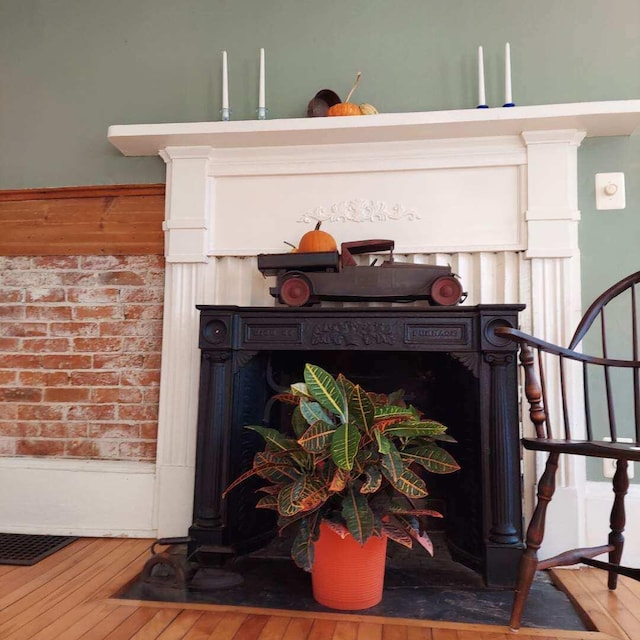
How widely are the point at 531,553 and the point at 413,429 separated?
46 centimetres

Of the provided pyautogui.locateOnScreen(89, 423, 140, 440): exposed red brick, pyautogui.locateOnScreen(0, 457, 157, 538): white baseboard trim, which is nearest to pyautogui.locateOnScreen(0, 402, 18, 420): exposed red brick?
pyautogui.locateOnScreen(0, 457, 157, 538): white baseboard trim

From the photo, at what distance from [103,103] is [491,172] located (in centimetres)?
180

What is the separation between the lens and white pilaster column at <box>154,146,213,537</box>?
2.27m

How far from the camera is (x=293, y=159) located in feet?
7.77

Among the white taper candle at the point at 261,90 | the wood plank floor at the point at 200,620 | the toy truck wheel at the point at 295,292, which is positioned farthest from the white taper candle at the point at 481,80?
the wood plank floor at the point at 200,620

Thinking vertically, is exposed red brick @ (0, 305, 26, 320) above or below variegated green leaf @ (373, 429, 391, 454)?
above

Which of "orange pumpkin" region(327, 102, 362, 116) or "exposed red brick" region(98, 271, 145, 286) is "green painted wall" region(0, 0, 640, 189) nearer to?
"orange pumpkin" region(327, 102, 362, 116)

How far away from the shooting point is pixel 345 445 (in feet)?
5.06

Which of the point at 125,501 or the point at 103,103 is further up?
the point at 103,103

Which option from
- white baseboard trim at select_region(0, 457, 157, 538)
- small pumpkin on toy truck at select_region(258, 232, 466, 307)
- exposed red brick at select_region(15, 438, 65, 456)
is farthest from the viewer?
exposed red brick at select_region(15, 438, 65, 456)

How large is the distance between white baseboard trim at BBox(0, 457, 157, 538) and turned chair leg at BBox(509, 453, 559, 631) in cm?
146

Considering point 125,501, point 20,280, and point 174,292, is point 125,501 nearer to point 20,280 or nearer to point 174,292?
point 174,292

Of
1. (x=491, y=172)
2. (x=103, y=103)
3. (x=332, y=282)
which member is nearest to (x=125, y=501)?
(x=332, y=282)

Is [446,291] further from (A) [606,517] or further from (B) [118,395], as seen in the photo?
(B) [118,395]
